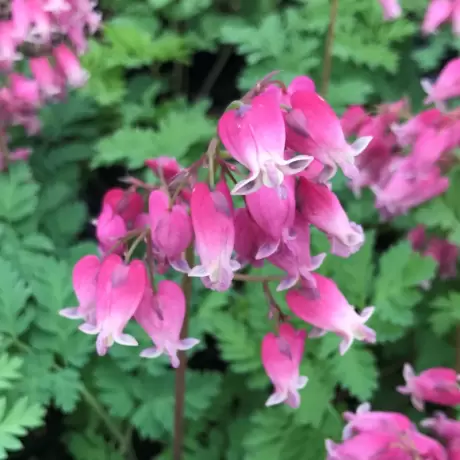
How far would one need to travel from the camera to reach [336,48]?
79.4 inches

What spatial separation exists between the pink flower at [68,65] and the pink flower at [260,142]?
116 cm

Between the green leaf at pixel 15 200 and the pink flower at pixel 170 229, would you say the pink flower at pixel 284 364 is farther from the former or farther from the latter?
the green leaf at pixel 15 200

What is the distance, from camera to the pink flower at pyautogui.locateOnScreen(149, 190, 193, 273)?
3.08ft

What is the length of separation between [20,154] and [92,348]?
0.72 metres

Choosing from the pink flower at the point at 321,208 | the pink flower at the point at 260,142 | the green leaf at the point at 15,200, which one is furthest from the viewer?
the green leaf at the point at 15,200

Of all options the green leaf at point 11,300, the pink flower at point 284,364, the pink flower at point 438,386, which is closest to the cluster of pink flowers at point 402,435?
the pink flower at point 438,386

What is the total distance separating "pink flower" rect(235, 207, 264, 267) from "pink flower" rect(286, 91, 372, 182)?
0.13 meters

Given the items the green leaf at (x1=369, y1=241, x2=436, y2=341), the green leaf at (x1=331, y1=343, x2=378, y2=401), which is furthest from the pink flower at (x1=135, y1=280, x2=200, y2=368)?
the green leaf at (x1=369, y1=241, x2=436, y2=341)

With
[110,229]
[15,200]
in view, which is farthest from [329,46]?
[110,229]

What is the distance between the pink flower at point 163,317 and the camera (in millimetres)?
1005

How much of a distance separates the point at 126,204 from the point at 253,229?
0.27 m

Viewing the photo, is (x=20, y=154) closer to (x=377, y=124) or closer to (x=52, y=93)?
(x=52, y=93)

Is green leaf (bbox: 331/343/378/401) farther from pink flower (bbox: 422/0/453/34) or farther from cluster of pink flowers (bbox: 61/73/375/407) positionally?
pink flower (bbox: 422/0/453/34)

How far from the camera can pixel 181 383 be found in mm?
1251
